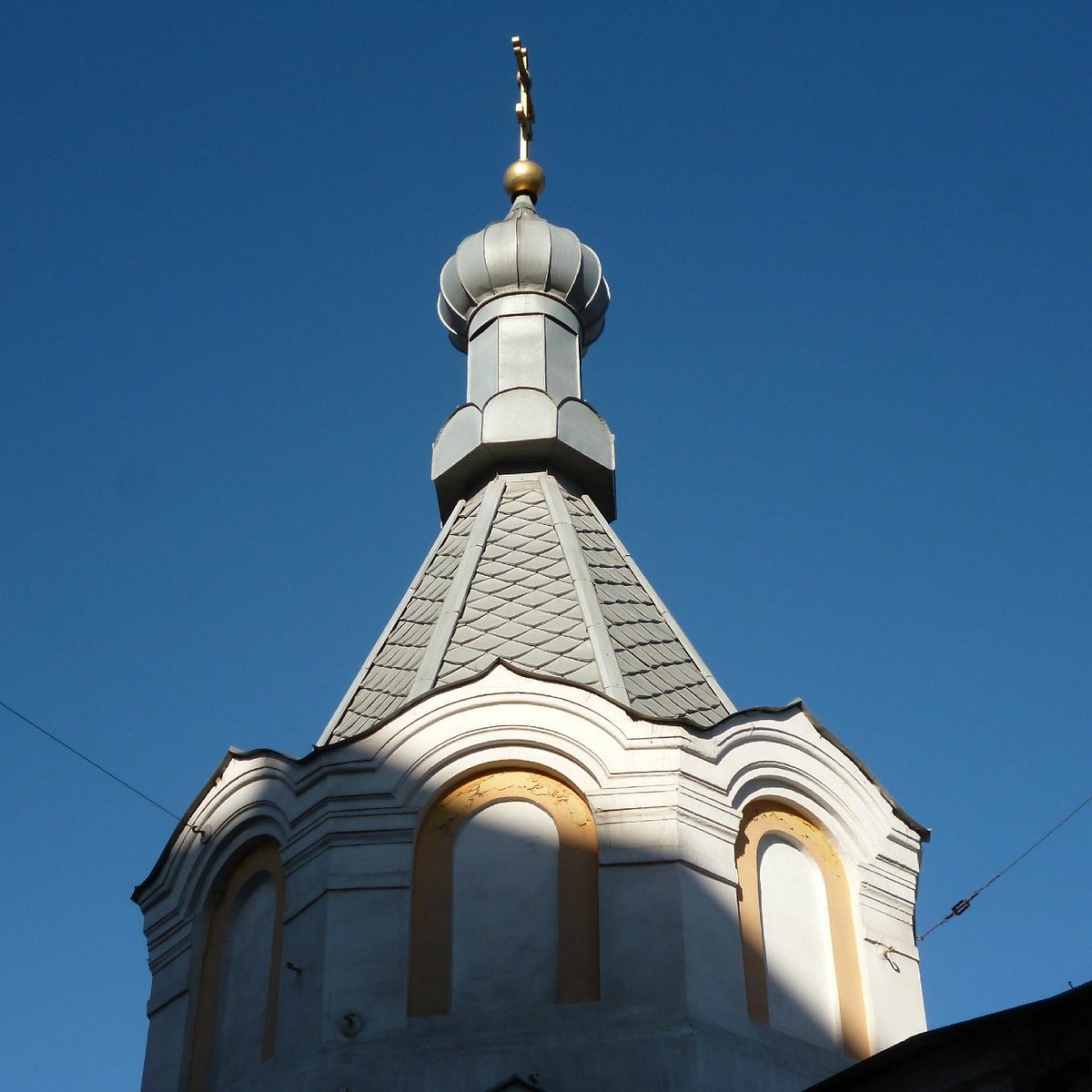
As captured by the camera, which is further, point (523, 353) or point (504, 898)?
point (523, 353)

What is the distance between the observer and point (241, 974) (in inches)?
519

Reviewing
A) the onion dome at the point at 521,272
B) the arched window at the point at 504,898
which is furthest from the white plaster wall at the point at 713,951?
the onion dome at the point at 521,272

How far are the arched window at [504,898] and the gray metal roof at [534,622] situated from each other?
784 mm

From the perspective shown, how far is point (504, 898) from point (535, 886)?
187mm

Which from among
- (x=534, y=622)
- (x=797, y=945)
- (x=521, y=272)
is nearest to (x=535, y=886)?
(x=797, y=945)

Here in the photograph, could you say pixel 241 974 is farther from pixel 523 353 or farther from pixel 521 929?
pixel 523 353

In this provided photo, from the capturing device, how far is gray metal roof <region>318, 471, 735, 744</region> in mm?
14125

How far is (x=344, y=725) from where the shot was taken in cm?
1437

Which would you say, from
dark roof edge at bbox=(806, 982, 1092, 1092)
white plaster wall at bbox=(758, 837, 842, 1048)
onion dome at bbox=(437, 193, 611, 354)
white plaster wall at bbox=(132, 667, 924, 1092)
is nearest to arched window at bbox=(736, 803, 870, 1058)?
white plaster wall at bbox=(758, 837, 842, 1048)

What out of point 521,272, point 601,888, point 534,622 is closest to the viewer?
point 601,888

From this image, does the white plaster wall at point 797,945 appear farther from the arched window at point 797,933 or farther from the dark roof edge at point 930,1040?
the dark roof edge at point 930,1040

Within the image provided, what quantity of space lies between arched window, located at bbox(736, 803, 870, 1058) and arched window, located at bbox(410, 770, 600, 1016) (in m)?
0.96

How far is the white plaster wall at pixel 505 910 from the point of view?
40.4 feet

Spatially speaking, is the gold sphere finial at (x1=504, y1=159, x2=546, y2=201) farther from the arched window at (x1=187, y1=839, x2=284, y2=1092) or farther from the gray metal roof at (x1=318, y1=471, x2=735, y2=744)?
the arched window at (x1=187, y1=839, x2=284, y2=1092)
